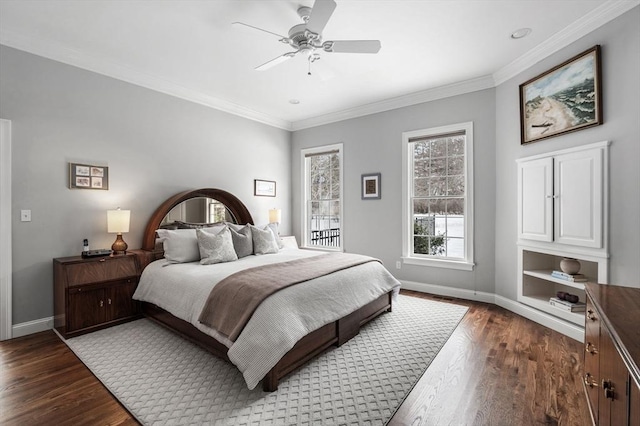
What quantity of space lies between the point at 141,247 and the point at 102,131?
1462mm

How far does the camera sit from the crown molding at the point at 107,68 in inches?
117

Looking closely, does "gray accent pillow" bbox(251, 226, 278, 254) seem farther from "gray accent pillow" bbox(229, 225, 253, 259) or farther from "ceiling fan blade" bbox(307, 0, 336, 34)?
"ceiling fan blade" bbox(307, 0, 336, 34)

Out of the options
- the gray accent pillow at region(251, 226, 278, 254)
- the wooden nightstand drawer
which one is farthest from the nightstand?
the gray accent pillow at region(251, 226, 278, 254)

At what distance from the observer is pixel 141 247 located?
3.89 m

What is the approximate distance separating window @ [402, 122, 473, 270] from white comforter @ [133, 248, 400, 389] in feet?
4.25

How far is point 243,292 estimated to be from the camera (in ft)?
7.70

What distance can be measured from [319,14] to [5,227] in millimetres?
3477

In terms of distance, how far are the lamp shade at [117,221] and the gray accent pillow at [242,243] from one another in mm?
1172

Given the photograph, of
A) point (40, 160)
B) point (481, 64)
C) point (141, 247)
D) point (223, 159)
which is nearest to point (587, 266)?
point (481, 64)

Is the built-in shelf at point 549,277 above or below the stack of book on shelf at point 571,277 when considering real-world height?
below

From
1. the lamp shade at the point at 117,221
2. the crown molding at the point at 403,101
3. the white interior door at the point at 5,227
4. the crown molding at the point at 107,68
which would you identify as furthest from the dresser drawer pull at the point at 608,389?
the crown molding at the point at 107,68

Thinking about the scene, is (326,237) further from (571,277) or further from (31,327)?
(31,327)

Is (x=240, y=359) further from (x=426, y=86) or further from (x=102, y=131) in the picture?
(x=426, y=86)

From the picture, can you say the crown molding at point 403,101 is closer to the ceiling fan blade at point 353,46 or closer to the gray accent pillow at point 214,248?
the ceiling fan blade at point 353,46
